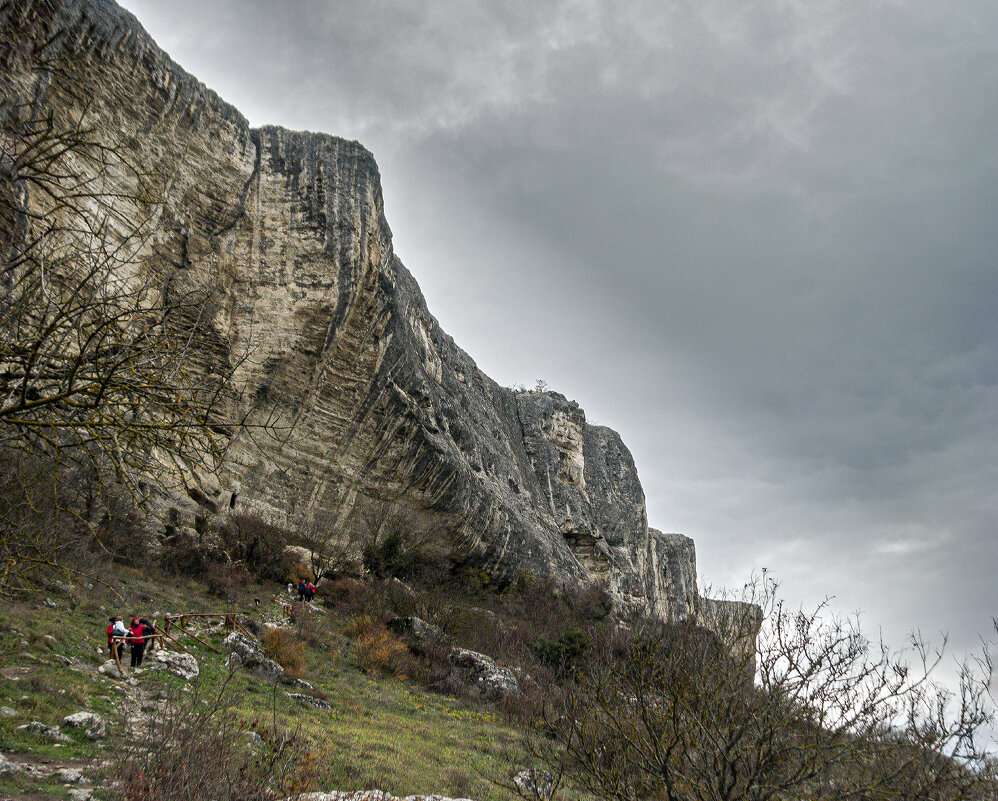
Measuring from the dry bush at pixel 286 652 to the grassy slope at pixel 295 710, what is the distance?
1.31 feet

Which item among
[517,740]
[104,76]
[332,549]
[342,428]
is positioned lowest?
[517,740]

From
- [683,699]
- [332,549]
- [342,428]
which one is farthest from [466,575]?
[683,699]

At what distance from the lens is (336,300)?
20.1 meters

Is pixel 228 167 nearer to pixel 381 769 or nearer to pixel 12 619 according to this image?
pixel 12 619

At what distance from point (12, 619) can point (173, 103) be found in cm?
1510

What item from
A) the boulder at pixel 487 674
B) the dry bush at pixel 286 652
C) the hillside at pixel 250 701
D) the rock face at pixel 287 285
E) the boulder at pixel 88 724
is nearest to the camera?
the hillside at pixel 250 701

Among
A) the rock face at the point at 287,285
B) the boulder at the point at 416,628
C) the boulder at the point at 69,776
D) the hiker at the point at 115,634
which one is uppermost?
the rock face at the point at 287,285

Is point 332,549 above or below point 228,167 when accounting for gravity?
below

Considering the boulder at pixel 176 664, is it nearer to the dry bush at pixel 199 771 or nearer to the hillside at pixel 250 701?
the hillside at pixel 250 701

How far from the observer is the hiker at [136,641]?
27.6 feet

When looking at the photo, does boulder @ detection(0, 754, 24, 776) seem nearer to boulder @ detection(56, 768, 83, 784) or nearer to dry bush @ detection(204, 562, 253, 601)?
boulder @ detection(56, 768, 83, 784)

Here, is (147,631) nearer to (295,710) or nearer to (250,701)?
(250,701)

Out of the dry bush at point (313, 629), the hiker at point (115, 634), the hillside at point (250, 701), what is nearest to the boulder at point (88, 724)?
the hillside at point (250, 701)

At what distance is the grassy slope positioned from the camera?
5867 millimetres
